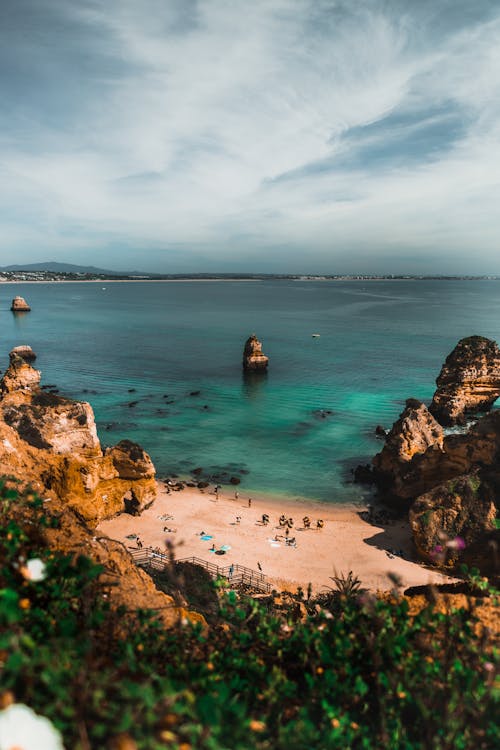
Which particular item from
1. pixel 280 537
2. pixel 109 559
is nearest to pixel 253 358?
pixel 280 537

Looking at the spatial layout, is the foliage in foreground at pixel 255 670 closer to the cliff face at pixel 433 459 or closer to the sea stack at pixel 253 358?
the cliff face at pixel 433 459

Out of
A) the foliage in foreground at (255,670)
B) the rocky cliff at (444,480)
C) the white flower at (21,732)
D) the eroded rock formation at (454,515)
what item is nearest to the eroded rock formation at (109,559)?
the foliage in foreground at (255,670)

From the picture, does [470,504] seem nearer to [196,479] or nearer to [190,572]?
[190,572]

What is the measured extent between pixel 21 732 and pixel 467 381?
60.8 m

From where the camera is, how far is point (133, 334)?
12506 centimetres

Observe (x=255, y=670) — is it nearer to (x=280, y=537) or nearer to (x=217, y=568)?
(x=217, y=568)

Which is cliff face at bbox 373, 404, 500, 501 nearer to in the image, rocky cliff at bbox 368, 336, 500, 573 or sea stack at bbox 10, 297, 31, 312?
rocky cliff at bbox 368, 336, 500, 573

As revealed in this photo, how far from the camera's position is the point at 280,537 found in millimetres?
30797

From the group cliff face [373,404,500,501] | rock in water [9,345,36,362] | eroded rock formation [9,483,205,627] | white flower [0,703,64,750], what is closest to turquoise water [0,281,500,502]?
rock in water [9,345,36,362]

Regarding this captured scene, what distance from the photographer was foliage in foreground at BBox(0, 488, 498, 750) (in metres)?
4.13

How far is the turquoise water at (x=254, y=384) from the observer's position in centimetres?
4553

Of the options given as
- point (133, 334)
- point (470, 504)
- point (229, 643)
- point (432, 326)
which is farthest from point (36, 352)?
point (432, 326)

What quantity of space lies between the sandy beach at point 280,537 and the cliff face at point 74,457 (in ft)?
7.49

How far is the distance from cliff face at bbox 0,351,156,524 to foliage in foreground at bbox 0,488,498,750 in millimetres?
13231
